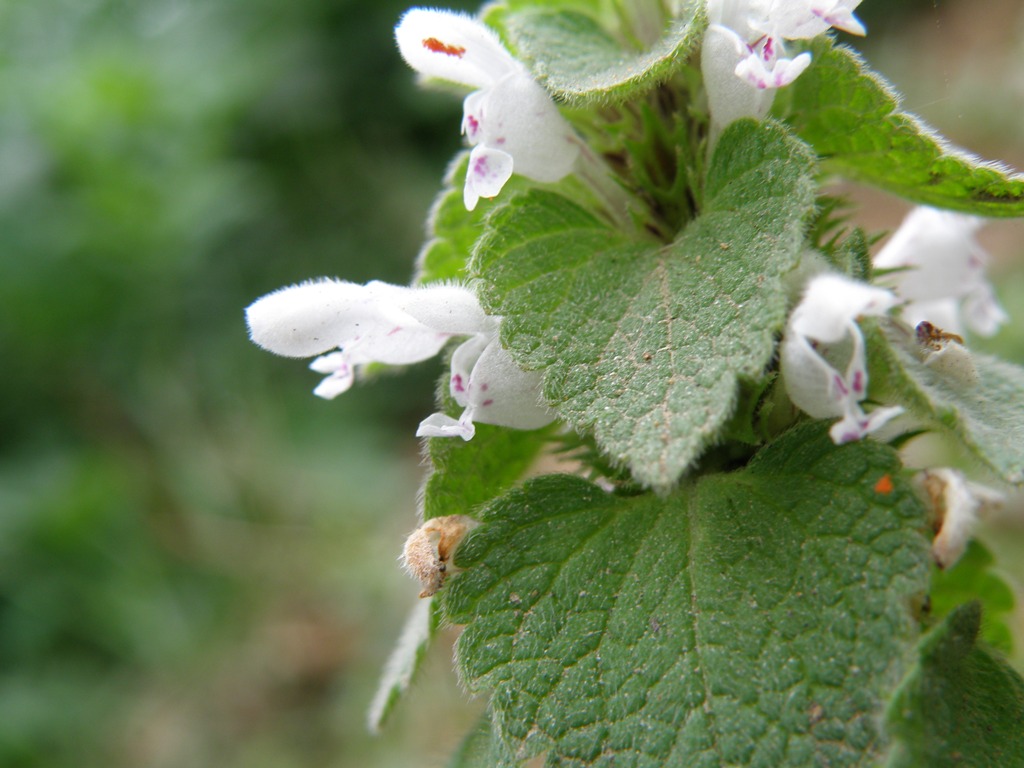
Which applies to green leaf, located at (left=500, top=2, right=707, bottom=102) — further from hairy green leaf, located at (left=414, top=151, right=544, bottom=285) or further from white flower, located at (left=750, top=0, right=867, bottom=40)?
hairy green leaf, located at (left=414, top=151, right=544, bottom=285)

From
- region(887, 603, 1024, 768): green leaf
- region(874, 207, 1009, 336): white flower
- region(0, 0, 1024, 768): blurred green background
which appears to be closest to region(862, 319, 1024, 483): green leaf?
region(887, 603, 1024, 768): green leaf

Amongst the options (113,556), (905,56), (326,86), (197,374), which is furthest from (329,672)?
(905,56)

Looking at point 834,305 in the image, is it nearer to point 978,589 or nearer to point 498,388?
point 498,388

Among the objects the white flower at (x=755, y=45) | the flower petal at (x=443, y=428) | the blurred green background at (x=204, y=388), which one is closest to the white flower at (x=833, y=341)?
the white flower at (x=755, y=45)

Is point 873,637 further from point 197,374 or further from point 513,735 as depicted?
point 197,374

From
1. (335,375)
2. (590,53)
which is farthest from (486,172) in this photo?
(335,375)

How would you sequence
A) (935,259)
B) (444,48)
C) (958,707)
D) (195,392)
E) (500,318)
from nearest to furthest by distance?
(958,707) < (500,318) < (444,48) < (935,259) < (195,392)

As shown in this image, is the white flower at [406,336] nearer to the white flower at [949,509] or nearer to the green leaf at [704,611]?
the green leaf at [704,611]

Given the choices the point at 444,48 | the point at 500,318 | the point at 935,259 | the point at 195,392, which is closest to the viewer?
the point at 500,318
